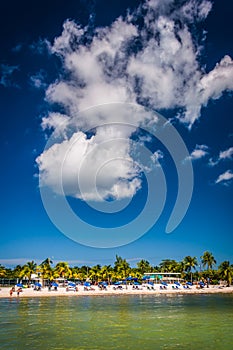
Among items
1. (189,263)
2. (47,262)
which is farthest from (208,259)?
(47,262)

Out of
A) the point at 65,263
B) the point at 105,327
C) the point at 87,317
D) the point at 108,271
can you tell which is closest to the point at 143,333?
the point at 105,327

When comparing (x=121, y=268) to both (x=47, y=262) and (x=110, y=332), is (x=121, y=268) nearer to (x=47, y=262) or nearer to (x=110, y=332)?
(x=47, y=262)

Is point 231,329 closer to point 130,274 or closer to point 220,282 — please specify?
point 130,274

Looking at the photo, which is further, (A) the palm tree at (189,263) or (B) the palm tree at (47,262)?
(A) the palm tree at (189,263)

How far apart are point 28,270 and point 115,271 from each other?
26.1 metres

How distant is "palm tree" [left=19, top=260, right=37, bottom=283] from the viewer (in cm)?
7819

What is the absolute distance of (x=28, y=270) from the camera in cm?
7850

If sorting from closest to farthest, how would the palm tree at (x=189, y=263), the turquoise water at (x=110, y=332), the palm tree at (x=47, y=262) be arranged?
the turquoise water at (x=110, y=332) → the palm tree at (x=47, y=262) → the palm tree at (x=189, y=263)

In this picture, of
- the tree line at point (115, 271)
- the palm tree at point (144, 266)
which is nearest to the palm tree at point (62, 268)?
the tree line at point (115, 271)

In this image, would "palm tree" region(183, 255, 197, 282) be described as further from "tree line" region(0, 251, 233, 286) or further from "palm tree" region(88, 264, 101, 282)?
"palm tree" region(88, 264, 101, 282)

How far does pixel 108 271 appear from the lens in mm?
91812

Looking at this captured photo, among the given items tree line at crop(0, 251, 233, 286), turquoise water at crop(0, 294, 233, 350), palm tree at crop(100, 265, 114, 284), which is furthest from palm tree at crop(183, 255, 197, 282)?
turquoise water at crop(0, 294, 233, 350)

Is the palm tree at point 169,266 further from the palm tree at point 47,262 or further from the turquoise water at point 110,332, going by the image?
the turquoise water at point 110,332

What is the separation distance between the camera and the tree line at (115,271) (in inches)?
3071
